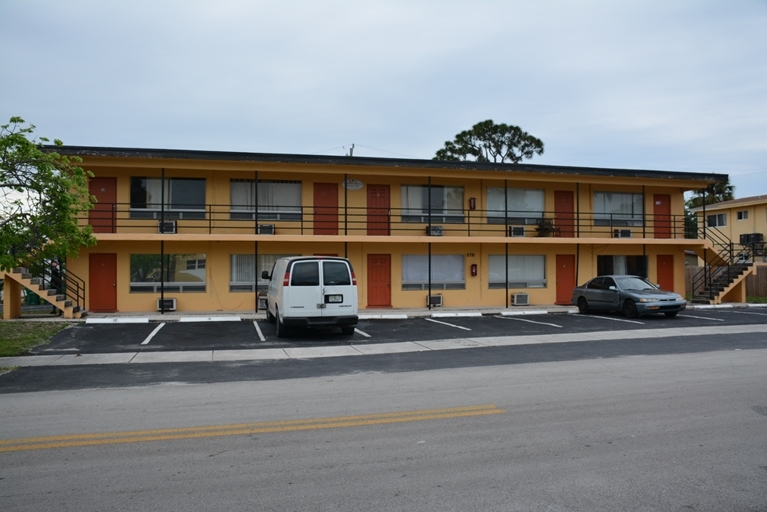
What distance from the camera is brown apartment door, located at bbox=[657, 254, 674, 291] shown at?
28547mm

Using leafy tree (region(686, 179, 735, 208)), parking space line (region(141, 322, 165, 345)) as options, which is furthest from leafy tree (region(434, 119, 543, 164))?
parking space line (region(141, 322, 165, 345))

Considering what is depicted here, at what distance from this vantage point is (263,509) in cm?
466

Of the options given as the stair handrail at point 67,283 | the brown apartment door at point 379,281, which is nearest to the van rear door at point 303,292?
the brown apartment door at point 379,281

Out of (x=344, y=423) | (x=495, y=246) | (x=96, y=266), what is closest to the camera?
(x=344, y=423)

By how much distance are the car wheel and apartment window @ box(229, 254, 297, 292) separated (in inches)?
506

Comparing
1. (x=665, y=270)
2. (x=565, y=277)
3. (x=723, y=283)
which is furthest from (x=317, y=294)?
(x=723, y=283)

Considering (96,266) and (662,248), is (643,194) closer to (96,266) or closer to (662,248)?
(662,248)

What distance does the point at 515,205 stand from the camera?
26.6 m

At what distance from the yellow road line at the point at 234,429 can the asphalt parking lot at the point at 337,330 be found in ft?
24.7

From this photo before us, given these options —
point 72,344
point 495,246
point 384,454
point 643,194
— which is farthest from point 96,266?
point 643,194

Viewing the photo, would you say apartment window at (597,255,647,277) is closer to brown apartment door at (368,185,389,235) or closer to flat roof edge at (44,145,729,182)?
flat roof edge at (44,145,729,182)

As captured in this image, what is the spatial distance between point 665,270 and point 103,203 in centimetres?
2445

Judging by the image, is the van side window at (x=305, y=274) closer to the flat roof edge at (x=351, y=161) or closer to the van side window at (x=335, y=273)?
the van side window at (x=335, y=273)

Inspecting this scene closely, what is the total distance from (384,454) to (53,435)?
12.2 feet
